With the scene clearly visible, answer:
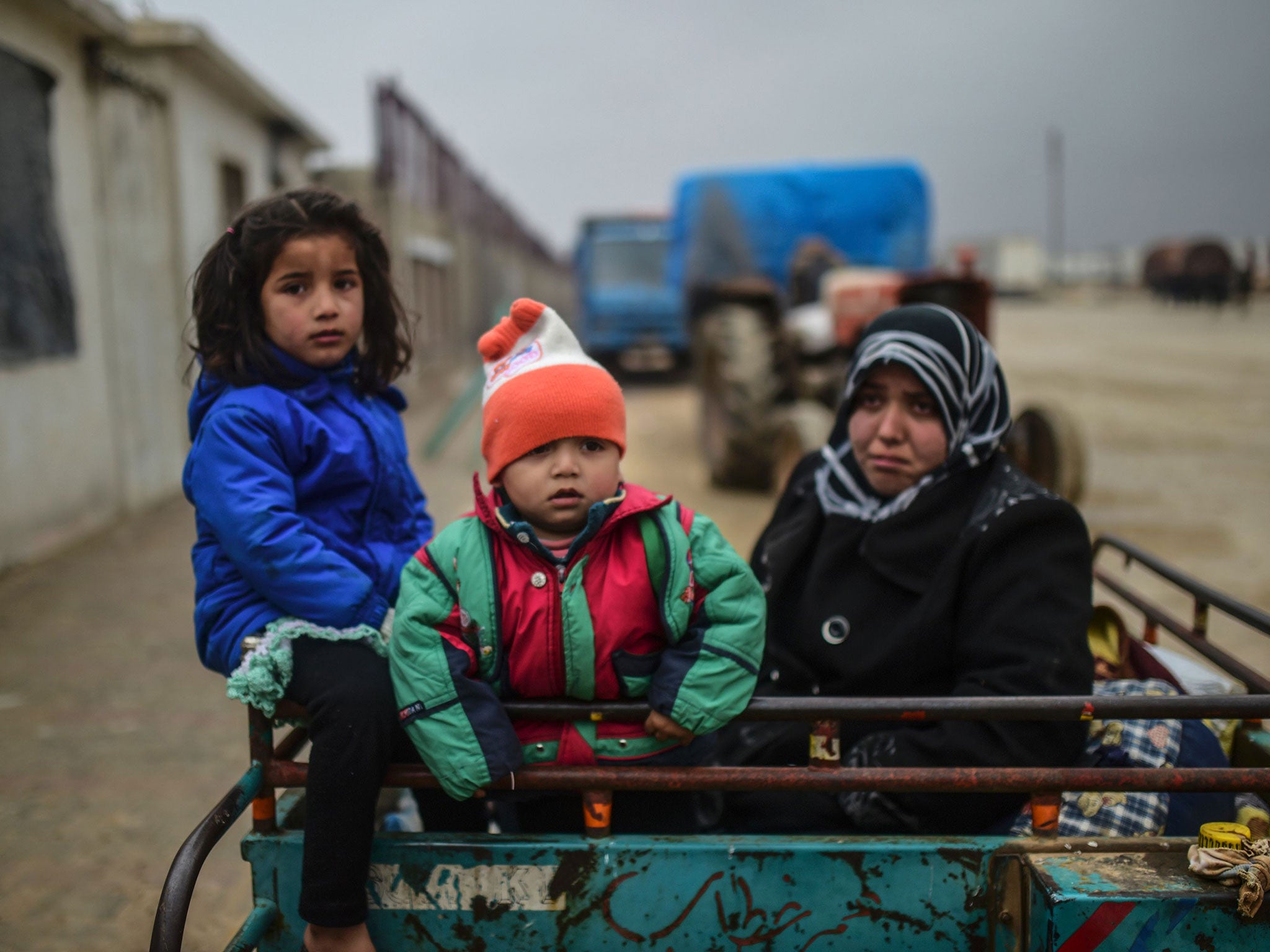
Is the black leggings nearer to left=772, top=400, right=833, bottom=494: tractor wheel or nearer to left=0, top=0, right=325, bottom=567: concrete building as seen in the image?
left=0, top=0, right=325, bottom=567: concrete building

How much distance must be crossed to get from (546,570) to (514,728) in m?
0.27

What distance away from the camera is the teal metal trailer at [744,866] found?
1600mm

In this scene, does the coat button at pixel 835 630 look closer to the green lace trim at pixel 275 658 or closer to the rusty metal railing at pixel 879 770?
the rusty metal railing at pixel 879 770

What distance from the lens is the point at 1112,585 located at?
270 centimetres

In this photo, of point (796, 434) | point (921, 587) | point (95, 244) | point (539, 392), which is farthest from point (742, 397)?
point (539, 392)

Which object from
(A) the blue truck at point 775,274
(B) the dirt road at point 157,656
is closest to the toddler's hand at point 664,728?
(B) the dirt road at point 157,656

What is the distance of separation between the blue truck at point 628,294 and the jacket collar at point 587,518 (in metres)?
14.8

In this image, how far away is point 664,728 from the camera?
1.62m

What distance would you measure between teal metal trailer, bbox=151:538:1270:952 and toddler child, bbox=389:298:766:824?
0.28 feet

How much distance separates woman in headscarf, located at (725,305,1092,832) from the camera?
73.4 inches

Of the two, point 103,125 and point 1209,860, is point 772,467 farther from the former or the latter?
point 1209,860

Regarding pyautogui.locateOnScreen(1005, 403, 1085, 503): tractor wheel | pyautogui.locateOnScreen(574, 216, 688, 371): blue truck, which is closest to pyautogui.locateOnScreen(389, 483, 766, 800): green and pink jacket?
pyautogui.locateOnScreen(1005, 403, 1085, 503): tractor wheel

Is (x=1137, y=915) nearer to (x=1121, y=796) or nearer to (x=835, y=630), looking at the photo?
(x=1121, y=796)

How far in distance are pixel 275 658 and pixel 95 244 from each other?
6.63 m
